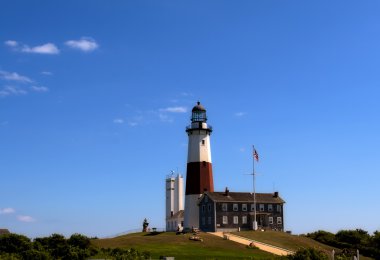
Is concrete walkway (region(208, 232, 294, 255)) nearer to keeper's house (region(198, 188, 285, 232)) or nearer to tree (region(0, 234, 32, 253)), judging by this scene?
keeper's house (region(198, 188, 285, 232))

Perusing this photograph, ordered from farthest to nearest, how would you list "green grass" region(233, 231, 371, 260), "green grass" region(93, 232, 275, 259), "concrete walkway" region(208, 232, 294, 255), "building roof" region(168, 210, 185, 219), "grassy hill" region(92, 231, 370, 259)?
"building roof" region(168, 210, 185, 219) < "green grass" region(233, 231, 371, 260) < "concrete walkway" region(208, 232, 294, 255) < "grassy hill" region(92, 231, 370, 259) < "green grass" region(93, 232, 275, 259)

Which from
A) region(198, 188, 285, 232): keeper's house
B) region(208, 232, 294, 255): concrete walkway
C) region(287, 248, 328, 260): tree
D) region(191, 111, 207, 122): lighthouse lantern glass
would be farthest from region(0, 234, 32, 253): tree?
region(191, 111, 207, 122): lighthouse lantern glass

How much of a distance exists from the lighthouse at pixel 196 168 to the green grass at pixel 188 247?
15245 mm

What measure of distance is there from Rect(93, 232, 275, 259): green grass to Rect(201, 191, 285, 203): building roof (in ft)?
44.2

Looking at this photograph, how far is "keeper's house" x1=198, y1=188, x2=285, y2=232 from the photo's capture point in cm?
8731

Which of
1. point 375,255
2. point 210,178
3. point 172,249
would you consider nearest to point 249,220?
point 210,178

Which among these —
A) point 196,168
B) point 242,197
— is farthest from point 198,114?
point 242,197

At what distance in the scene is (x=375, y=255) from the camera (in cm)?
7356

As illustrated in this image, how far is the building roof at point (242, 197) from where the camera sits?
88188mm

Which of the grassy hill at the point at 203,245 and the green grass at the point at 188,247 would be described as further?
the grassy hill at the point at 203,245

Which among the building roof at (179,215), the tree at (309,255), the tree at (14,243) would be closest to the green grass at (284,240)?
the building roof at (179,215)

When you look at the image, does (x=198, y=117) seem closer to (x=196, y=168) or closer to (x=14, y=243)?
(x=196, y=168)

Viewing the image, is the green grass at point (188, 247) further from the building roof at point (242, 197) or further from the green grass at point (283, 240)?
the building roof at point (242, 197)

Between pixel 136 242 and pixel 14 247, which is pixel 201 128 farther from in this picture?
pixel 14 247
